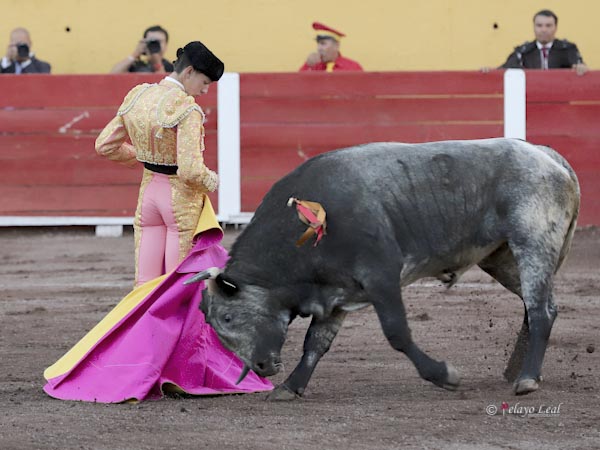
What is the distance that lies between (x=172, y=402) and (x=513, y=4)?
6.40m

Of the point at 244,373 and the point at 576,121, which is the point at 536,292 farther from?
the point at 576,121

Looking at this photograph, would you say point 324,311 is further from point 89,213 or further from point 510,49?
point 510,49

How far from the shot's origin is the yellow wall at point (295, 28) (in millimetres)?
10000

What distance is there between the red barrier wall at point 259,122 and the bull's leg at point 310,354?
4.76 metres

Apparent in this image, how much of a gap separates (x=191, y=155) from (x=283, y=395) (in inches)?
30.9

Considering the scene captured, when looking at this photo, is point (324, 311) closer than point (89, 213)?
Yes

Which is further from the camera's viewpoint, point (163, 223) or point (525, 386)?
point (163, 223)

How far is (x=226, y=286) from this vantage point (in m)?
A: 4.09

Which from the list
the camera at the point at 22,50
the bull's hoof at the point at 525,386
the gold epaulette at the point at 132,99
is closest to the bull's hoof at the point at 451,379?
the bull's hoof at the point at 525,386

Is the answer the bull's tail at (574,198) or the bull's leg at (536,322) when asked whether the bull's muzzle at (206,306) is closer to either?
the bull's leg at (536,322)

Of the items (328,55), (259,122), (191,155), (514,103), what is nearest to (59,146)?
(259,122)

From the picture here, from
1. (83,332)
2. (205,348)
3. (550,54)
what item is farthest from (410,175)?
(550,54)

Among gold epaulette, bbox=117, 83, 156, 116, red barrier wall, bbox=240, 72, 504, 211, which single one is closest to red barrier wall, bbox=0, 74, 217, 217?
red barrier wall, bbox=240, 72, 504, 211

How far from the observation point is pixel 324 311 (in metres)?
4.09
